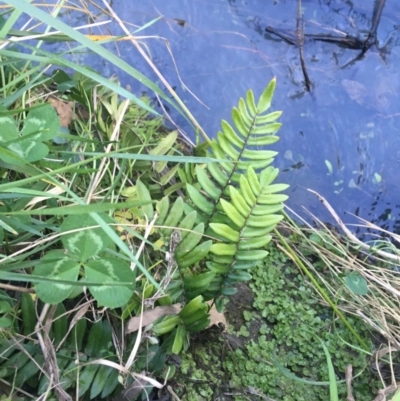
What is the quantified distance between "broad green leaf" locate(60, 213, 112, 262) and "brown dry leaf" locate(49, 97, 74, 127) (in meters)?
0.48

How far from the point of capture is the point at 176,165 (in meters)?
1.14

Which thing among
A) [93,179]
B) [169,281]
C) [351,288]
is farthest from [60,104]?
[351,288]

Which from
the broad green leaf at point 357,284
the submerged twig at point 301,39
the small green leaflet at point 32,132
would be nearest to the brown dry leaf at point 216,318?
the broad green leaf at point 357,284

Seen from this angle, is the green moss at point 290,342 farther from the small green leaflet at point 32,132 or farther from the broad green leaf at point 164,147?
the small green leaflet at point 32,132

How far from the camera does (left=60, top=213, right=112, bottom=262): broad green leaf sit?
0.71 m

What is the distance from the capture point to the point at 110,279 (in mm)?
702

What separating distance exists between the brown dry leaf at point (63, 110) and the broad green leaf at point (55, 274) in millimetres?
498

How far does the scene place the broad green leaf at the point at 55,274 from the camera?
27.1 inches

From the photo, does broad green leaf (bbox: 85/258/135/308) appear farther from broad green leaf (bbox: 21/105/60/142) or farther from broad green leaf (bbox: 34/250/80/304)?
broad green leaf (bbox: 21/105/60/142)

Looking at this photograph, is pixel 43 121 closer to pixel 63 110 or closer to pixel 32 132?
pixel 32 132

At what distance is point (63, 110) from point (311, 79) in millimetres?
756

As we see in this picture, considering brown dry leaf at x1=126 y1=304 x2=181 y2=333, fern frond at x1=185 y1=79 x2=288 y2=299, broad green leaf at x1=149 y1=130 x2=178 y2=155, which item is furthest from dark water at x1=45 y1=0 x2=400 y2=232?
brown dry leaf at x1=126 y1=304 x2=181 y2=333

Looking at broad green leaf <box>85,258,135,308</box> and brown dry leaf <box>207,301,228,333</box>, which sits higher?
broad green leaf <box>85,258,135,308</box>

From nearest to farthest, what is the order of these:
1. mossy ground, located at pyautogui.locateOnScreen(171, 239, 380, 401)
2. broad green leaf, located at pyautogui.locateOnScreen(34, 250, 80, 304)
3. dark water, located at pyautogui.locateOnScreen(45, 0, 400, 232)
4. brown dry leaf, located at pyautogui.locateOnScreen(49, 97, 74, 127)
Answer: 1. broad green leaf, located at pyautogui.locateOnScreen(34, 250, 80, 304)
2. mossy ground, located at pyautogui.locateOnScreen(171, 239, 380, 401)
3. brown dry leaf, located at pyautogui.locateOnScreen(49, 97, 74, 127)
4. dark water, located at pyautogui.locateOnScreen(45, 0, 400, 232)
